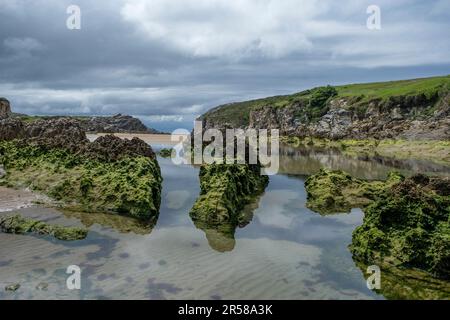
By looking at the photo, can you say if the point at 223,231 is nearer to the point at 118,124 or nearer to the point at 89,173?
the point at 89,173

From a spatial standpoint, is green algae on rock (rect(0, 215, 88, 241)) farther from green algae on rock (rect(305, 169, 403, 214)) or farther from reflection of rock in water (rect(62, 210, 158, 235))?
green algae on rock (rect(305, 169, 403, 214))

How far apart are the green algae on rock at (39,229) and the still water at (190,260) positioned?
1.60 feet

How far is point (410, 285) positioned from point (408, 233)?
93.5 inches

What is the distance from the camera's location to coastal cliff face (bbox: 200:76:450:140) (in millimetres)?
90000

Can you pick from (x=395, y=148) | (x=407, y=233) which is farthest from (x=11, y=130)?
(x=395, y=148)

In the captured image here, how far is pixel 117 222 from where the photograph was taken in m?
21.4

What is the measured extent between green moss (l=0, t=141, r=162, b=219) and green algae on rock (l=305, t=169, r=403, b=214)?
31.3 ft

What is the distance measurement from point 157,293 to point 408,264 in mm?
8692

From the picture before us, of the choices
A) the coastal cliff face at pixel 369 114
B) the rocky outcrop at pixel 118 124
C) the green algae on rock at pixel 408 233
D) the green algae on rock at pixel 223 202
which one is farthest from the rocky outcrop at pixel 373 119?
the green algae on rock at pixel 408 233

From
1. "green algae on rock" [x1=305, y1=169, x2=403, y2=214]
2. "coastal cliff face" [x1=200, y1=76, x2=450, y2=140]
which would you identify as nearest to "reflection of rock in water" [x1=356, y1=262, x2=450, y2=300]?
"green algae on rock" [x1=305, y1=169, x2=403, y2=214]

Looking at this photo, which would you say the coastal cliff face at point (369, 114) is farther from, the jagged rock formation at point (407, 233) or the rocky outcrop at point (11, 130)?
the jagged rock formation at point (407, 233)

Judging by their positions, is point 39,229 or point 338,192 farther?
point 338,192

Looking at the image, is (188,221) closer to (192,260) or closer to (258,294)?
(192,260)
